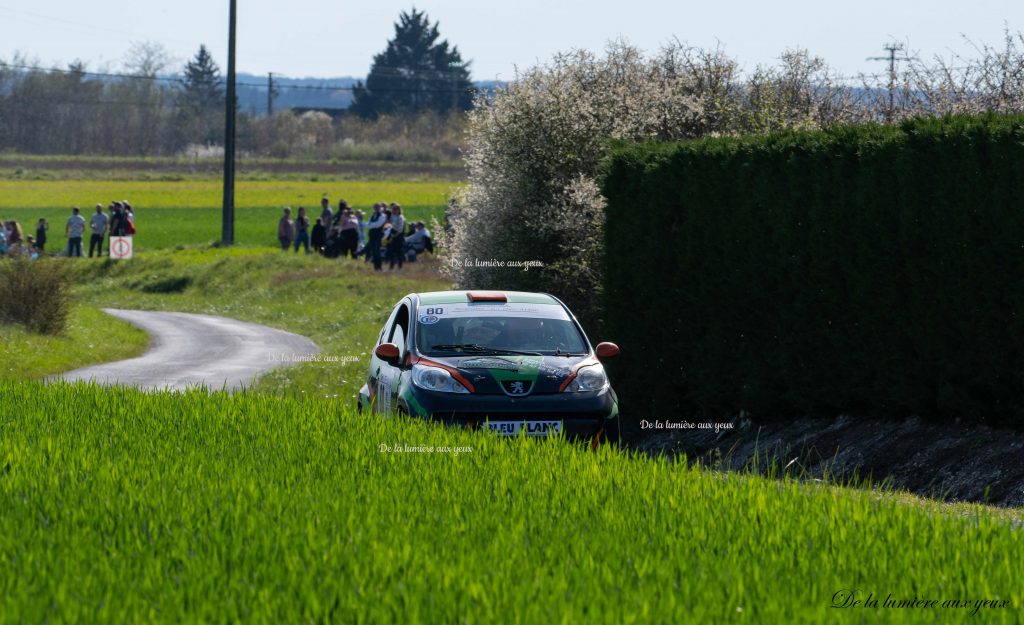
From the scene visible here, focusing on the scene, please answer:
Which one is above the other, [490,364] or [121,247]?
[490,364]

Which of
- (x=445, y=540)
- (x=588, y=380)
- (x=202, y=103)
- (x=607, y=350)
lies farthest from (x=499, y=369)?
(x=202, y=103)

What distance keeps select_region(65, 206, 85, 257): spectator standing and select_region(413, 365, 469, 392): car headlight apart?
4410 cm

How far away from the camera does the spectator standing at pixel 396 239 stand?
41.9 metres

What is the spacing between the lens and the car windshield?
13.3 m

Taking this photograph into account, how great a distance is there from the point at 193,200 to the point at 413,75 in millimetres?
56370

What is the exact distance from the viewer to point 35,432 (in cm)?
1152

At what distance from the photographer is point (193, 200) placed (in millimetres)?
93000

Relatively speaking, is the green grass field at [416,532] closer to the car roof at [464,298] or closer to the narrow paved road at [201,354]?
the car roof at [464,298]

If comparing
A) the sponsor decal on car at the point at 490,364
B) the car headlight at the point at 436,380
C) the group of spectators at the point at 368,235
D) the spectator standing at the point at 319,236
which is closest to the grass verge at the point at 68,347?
the group of spectators at the point at 368,235

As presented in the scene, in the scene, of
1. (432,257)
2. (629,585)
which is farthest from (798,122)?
(432,257)

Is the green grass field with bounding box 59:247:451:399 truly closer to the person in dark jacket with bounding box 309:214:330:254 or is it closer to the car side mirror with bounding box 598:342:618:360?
the person in dark jacket with bounding box 309:214:330:254

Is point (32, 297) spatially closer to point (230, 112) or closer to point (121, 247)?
point (230, 112)

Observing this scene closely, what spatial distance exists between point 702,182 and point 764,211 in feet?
Answer: 4.06

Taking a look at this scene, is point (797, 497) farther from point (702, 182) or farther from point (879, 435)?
point (702, 182)
